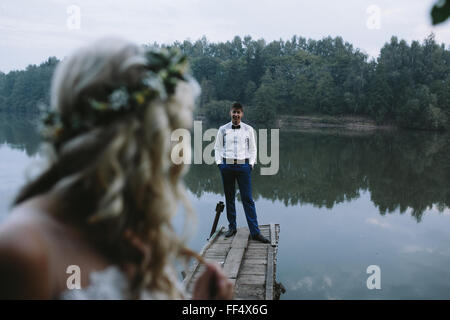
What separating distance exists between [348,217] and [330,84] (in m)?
55.0

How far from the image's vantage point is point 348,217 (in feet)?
40.5

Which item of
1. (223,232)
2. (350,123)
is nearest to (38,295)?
(223,232)

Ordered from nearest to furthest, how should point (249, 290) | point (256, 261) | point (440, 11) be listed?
point (440, 11) < point (249, 290) < point (256, 261)

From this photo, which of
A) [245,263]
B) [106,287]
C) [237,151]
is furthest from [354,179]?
[106,287]

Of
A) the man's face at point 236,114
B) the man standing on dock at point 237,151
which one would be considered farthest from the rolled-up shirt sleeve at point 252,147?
the man's face at point 236,114

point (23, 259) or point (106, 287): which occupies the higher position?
point (23, 259)

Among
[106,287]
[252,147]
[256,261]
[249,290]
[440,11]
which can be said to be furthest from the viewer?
[252,147]

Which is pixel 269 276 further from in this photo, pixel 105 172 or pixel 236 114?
pixel 105 172

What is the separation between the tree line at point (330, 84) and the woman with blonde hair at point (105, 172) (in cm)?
4535

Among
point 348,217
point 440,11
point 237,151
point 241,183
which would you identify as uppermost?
point 440,11

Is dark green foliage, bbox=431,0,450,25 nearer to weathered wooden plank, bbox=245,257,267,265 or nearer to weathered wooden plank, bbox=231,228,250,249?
weathered wooden plank, bbox=245,257,267,265

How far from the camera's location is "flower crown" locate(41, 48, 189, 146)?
1.15 m

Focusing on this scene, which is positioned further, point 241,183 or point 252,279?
point 241,183

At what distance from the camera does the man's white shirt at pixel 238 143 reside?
6.11 m
